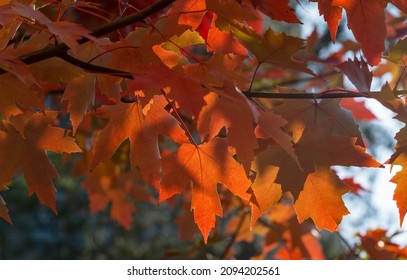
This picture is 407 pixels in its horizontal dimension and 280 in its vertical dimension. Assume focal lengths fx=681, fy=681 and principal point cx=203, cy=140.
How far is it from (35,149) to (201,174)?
0.26 metres

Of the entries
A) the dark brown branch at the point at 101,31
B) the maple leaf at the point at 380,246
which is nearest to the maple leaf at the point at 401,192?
the dark brown branch at the point at 101,31

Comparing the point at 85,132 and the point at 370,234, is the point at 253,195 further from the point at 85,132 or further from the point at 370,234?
the point at 85,132

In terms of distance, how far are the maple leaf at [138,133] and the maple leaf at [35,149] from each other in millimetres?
57

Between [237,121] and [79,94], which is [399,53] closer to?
[237,121]

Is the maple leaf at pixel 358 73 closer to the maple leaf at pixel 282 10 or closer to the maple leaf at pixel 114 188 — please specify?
the maple leaf at pixel 282 10

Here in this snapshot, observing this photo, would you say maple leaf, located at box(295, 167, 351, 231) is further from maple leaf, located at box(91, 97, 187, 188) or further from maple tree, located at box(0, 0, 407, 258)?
maple leaf, located at box(91, 97, 187, 188)

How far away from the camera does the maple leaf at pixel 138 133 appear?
92 cm

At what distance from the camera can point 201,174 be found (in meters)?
0.91

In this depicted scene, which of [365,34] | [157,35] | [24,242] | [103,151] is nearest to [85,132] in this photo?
[103,151]

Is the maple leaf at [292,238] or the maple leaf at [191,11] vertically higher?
the maple leaf at [191,11]

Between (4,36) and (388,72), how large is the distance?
3.83 ft

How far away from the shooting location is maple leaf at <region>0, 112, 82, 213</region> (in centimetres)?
Result: 98

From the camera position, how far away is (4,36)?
838mm

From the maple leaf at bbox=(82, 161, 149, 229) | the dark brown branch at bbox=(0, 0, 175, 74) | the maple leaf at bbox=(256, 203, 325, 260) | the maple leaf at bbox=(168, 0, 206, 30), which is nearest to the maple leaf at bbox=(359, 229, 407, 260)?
the maple leaf at bbox=(256, 203, 325, 260)
